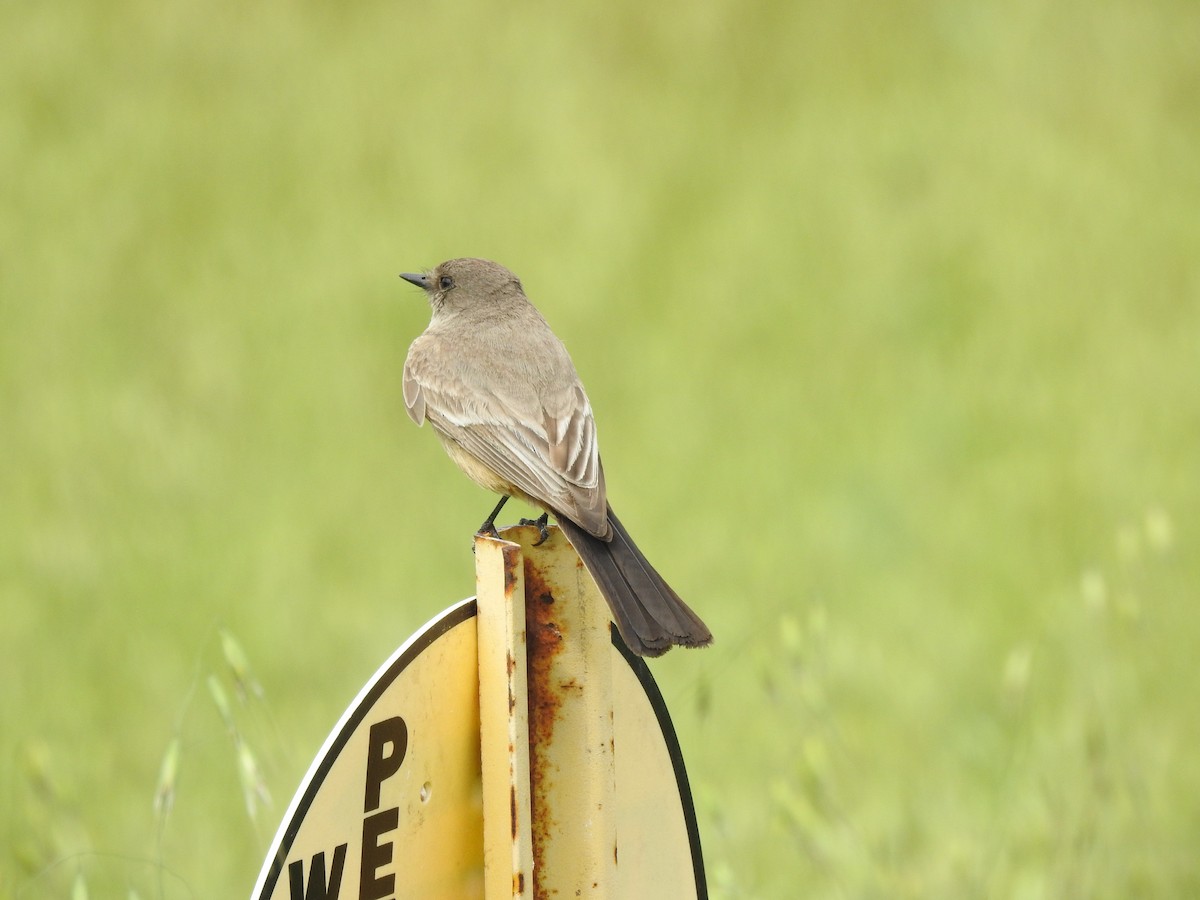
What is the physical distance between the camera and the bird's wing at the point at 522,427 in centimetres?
360

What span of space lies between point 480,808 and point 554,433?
5.30 ft

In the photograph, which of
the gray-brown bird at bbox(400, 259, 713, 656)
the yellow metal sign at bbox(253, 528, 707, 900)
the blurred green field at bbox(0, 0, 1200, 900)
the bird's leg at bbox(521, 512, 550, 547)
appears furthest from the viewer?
the blurred green field at bbox(0, 0, 1200, 900)

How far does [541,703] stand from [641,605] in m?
0.27

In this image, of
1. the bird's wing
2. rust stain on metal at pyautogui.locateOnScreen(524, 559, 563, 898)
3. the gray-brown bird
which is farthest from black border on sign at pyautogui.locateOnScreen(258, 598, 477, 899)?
the bird's wing

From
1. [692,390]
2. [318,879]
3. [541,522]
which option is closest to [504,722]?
[318,879]

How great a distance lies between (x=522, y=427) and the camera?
391 cm

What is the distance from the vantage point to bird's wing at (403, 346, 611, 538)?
A: 3.60 meters

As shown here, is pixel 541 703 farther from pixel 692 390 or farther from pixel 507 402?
pixel 692 390

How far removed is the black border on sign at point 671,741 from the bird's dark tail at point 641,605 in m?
0.04

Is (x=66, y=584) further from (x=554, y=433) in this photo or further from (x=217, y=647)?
(x=554, y=433)

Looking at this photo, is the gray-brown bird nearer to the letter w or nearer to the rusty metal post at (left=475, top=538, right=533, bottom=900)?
the rusty metal post at (left=475, top=538, right=533, bottom=900)

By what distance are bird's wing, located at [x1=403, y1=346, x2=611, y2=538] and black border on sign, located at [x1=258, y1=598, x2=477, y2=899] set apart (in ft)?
3.90

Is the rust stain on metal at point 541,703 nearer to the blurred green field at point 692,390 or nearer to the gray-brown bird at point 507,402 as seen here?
the gray-brown bird at point 507,402

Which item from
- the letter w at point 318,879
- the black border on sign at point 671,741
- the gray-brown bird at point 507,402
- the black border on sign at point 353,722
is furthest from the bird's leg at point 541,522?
the letter w at point 318,879
